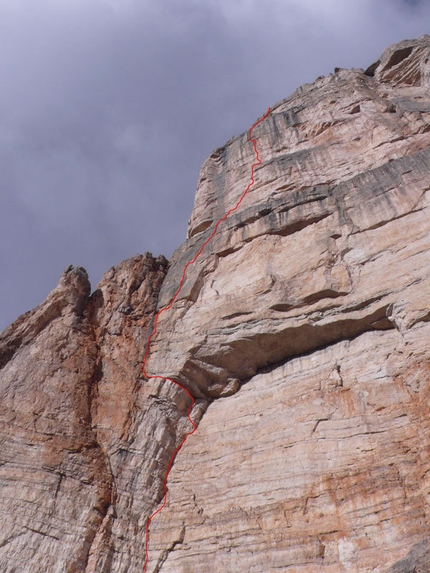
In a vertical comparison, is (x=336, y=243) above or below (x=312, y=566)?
above

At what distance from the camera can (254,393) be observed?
15.0 meters

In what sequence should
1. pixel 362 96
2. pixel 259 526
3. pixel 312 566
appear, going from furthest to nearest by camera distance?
pixel 362 96 → pixel 259 526 → pixel 312 566

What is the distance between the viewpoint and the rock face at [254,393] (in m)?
11.4

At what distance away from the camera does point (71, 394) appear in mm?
15211

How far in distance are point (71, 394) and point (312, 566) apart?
8.34 metres

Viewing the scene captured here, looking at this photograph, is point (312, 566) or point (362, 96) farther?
point (362, 96)

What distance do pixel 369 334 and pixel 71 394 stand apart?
8970 millimetres

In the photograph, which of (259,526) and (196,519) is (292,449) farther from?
(196,519)

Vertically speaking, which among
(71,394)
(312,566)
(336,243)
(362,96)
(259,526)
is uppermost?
(362,96)

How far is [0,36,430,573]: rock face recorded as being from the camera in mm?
11367

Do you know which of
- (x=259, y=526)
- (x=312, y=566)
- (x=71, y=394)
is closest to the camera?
(x=312, y=566)

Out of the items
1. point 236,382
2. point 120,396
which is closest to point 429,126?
point 236,382

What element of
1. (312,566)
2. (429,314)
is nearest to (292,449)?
(312,566)

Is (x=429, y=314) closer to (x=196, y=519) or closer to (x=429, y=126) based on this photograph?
(x=196, y=519)
